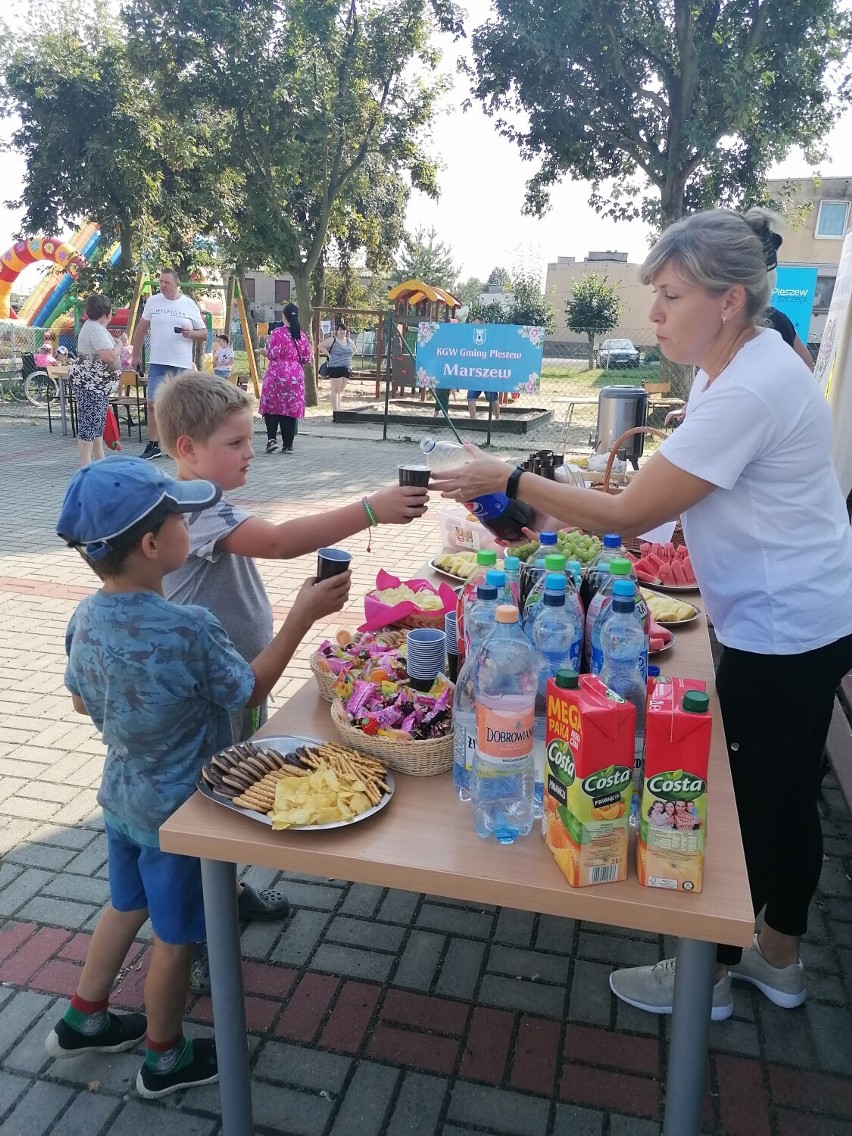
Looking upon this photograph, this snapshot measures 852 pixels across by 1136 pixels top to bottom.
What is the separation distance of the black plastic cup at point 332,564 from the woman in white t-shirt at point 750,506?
0.52 meters

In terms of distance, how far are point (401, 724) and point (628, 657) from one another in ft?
1.69

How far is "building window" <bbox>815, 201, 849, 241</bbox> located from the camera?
1500 inches

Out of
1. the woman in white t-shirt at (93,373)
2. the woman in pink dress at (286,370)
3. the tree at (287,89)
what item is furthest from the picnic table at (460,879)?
the tree at (287,89)

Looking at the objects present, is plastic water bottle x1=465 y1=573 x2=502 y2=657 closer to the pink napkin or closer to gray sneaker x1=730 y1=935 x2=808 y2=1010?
the pink napkin

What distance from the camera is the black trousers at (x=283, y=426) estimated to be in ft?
38.4

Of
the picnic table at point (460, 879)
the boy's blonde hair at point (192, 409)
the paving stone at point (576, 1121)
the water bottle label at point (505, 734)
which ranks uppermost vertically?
the boy's blonde hair at point (192, 409)

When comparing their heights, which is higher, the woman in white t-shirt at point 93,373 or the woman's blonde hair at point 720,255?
the woman's blonde hair at point 720,255

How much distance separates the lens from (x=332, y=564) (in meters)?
1.98

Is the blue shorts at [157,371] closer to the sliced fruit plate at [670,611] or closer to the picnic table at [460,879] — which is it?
the sliced fruit plate at [670,611]

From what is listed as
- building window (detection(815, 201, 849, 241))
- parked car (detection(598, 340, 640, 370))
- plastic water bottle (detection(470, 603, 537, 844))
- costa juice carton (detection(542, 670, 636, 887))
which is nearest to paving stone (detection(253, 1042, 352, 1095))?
plastic water bottle (detection(470, 603, 537, 844))

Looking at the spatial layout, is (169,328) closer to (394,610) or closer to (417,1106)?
(394,610)

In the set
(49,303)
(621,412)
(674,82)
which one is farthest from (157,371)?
(49,303)

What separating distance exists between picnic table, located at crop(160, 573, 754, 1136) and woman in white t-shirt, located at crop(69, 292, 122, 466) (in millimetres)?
8657

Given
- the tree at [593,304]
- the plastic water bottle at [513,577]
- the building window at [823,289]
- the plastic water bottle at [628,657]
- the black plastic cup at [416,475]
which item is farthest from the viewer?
the building window at [823,289]
